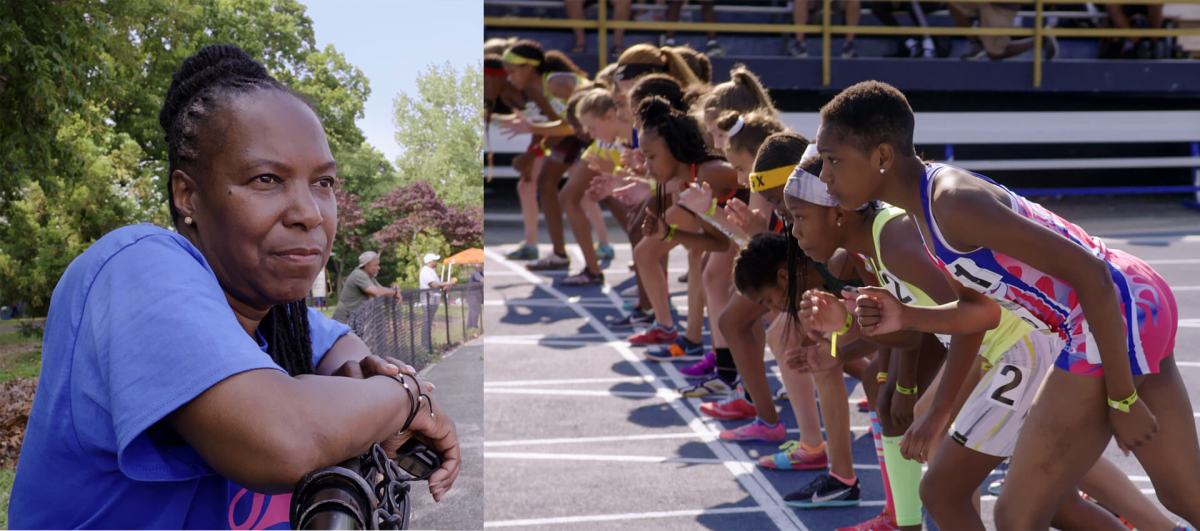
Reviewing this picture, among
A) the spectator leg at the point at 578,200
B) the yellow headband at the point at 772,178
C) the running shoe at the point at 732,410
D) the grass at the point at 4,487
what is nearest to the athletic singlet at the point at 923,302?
the yellow headband at the point at 772,178

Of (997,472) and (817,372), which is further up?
(817,372)

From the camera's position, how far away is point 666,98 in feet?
22.2

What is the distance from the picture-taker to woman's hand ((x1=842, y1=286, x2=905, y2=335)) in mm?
3090

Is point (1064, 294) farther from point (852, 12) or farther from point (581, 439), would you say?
point (852, 12)

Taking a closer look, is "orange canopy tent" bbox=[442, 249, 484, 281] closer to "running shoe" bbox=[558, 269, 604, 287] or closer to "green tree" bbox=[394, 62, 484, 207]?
"green tree" bbox=[394, 62, 484, 207]

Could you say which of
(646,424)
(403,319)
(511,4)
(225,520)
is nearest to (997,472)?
(646,424)

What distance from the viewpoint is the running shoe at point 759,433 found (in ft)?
18.8

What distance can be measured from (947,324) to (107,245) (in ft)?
8.11

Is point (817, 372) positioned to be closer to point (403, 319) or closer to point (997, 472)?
point (997, 472)

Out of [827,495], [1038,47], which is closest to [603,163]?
[827,495]

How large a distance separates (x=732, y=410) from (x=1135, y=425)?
3.38 m

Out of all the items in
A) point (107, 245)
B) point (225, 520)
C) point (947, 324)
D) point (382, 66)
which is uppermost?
point (382, 66)

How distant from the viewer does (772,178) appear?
444 centimetres

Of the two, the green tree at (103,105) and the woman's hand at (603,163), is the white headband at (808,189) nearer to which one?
the green tree at (103,105)
